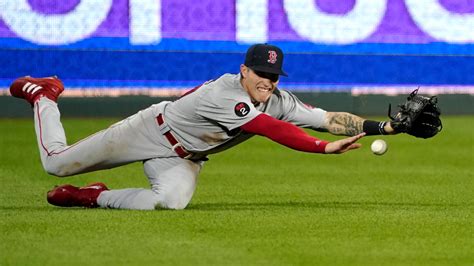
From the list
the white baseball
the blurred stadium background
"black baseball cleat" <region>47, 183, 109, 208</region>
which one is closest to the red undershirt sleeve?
the white baseball

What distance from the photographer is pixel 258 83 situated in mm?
8461

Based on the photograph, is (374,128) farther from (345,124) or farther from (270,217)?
(270,217)

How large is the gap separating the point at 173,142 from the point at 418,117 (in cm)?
181

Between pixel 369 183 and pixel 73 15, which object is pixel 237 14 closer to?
pixel 73 15

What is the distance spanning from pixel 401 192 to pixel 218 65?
24.8 feet

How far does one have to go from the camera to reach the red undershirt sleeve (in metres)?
8.07

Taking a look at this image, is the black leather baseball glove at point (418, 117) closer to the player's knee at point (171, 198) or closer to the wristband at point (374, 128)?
the wristband at point (374, 128)

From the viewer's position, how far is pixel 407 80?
58.6 feet

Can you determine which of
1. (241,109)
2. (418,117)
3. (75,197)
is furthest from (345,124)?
(75,197)

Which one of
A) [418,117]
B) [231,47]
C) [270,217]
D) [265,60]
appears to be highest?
[265,60]

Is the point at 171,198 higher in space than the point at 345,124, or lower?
lower

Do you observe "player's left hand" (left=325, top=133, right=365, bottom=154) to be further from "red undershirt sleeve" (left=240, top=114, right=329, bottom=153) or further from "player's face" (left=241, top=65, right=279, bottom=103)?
"player's face" (left=241, top=65, right=279, bottom=103)

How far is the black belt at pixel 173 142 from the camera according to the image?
8875 mm

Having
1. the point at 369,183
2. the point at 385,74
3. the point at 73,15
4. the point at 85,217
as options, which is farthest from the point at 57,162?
the point at 385,74
